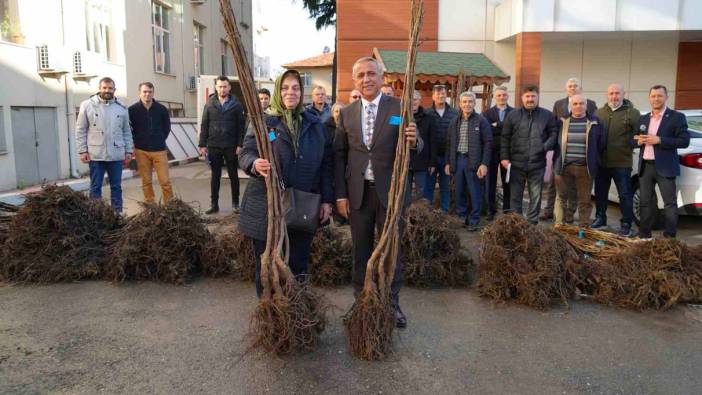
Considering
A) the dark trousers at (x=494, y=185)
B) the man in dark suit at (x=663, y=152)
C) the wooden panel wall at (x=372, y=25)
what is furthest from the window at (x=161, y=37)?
the man in dark suit at (x=663, y=152)

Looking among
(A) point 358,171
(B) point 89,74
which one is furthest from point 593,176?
(B) point 89,74

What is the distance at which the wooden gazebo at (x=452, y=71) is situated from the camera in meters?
10.8

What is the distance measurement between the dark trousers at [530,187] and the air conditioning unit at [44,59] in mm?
9978

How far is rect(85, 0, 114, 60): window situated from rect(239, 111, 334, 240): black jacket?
11997 mm

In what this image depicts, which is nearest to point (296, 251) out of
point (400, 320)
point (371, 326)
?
point (371, 326)

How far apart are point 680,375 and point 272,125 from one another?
3.08m

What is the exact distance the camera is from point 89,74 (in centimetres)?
1310

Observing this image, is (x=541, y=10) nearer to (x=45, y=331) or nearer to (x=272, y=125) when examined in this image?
(x=272, y=125)

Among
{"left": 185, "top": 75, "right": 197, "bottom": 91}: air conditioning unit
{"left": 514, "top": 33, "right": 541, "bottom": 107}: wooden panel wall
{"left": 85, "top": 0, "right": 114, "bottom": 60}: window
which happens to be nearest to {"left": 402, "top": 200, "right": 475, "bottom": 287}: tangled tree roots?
{"left": 514, "top": 33, "right": 541, "bottom": 107}: wooden panel wall

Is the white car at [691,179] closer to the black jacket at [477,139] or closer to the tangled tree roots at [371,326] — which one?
the black jacket at [477,139]

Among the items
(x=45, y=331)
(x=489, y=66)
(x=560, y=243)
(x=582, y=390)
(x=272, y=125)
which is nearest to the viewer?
(x=582, y=390)

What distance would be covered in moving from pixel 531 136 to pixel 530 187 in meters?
0.64

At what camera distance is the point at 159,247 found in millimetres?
5152

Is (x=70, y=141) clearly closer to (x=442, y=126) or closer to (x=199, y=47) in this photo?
(x=442, y=126)
